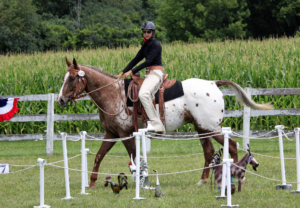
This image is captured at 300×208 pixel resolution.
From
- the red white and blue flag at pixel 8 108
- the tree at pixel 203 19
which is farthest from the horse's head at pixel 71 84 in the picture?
the tree at pixel 203 19

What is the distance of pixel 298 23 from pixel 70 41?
66.8 ft

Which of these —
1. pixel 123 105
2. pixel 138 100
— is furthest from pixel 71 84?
pixel 138 100

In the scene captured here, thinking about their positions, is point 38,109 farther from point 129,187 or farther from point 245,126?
point 129,187

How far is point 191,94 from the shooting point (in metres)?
7.76

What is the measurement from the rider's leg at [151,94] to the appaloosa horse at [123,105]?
0.27 m

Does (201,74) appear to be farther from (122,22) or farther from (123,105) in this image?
(122,22)

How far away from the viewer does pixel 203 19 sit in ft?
122

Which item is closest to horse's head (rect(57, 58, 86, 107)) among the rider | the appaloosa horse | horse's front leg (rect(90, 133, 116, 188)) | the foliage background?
the appaloosa horse

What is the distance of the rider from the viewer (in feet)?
24.6

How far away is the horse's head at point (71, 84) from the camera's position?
7578 mm

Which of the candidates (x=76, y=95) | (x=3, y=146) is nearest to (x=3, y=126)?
(x=3, y=146)

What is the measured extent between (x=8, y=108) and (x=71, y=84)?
4332 mm

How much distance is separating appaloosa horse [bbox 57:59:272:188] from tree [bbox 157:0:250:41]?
1125 inches

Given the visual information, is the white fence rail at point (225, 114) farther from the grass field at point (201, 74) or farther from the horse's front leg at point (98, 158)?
the horse's front leg at point (98, 158)
